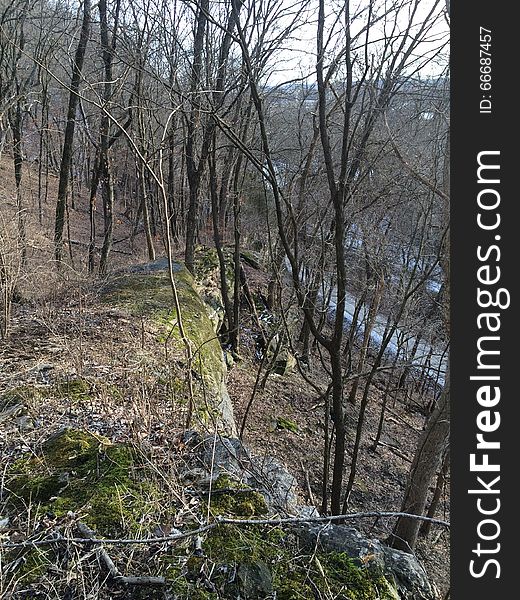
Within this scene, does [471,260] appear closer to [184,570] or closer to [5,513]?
[184,570]

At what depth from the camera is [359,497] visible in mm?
7406

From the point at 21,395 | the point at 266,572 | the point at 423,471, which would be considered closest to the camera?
the point at 266,572

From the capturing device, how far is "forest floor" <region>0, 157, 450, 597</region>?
327 cm

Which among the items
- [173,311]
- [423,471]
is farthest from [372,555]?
[173,311]

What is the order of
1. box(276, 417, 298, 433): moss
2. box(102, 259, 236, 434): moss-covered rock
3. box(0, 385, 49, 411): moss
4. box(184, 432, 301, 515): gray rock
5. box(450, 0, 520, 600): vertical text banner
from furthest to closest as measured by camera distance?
1. box(276, 417, 298, 433): moss
2. box(102, 259, 236, 434): moss-covered rock
3. box(0, 385, 49, 411): moss
4. box(184, 432, 301, 515): gray rock
5. box(450, 0, 520, 600): vertical text banner

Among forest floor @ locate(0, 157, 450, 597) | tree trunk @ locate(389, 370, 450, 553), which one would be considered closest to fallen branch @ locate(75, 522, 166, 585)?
forest floor @ locate(0, 157, 450, 597)

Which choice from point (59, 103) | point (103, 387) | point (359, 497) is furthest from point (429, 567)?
point (59, 103)

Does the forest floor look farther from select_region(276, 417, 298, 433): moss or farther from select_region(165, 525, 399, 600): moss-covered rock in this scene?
select_region(165, 525, 399, 600): moss-covered rock

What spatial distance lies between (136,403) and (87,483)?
2.46 ft

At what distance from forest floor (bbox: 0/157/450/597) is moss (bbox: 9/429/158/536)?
6.1 inches

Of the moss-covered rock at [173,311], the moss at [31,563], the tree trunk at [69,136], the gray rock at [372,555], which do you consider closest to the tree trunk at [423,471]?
the moss-covered rock at [173,311]

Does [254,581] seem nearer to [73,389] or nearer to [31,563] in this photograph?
[31,563]

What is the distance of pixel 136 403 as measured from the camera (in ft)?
10.3

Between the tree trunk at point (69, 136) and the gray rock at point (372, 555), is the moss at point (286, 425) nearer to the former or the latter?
the tree trunk at point (69, 136)
